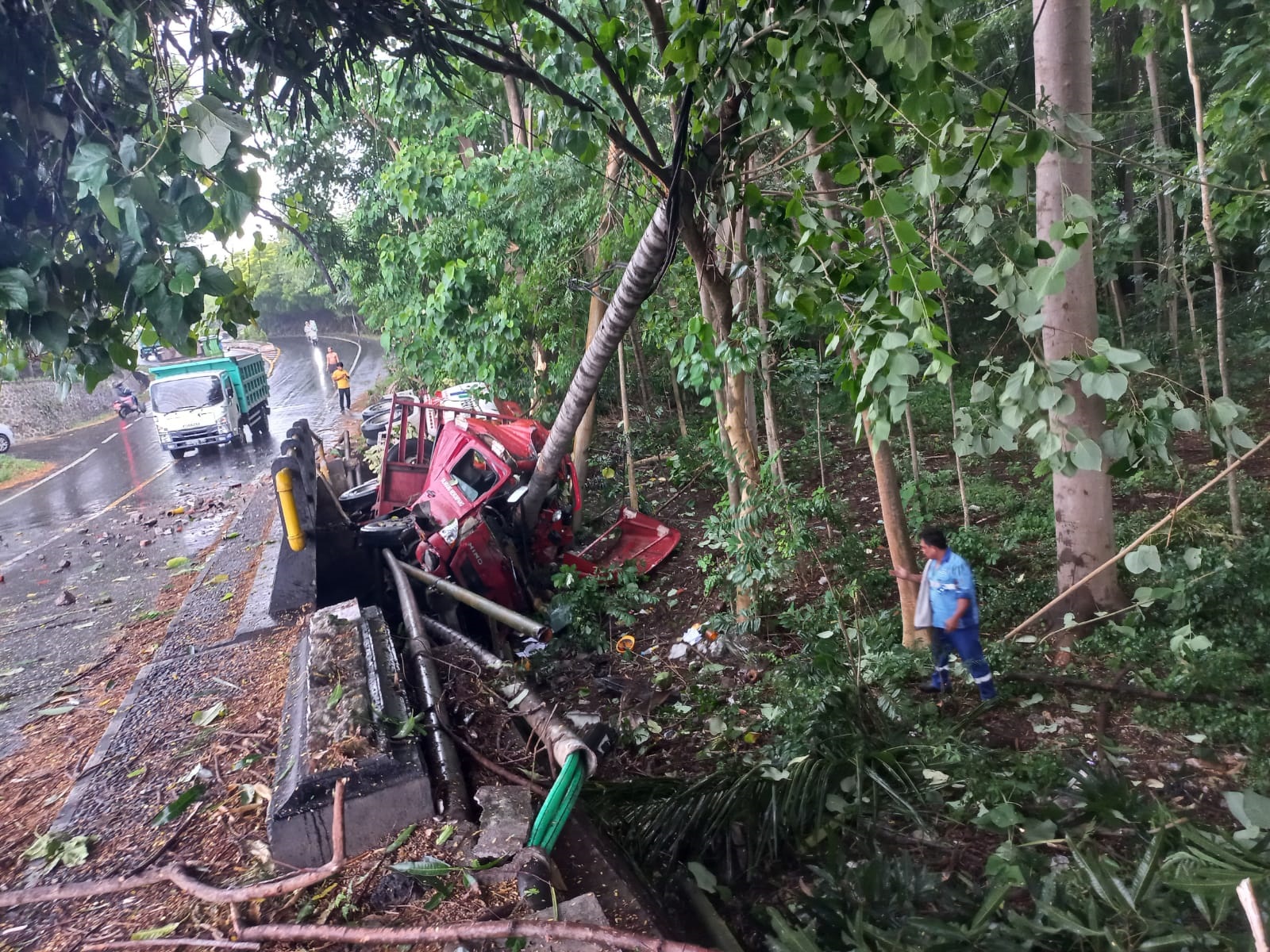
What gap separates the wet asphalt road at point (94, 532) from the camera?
6711 millimetres

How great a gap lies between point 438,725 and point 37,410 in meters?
25.6

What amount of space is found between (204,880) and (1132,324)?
13043 mm

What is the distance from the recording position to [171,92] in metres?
2.39

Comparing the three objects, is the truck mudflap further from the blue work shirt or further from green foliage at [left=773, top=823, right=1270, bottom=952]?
green foliage at [left=773, top=823, right=1270, bottom=952]

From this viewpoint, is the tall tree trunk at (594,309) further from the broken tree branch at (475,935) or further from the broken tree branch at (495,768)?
the broken tree branch at (475,935)

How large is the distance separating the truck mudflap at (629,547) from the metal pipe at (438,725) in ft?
9.42

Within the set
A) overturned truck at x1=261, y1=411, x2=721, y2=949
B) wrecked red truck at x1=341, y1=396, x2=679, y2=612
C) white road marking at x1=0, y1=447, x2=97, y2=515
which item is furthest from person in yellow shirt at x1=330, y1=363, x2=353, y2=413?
overturned truck at x1=261, y1=411, x2=721, y2=949

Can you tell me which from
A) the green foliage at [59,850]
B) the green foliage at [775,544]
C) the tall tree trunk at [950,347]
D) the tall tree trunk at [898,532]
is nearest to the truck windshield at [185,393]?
the green foliage at [775,544]

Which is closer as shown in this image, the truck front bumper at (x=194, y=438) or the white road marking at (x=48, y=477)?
the white road marking at (x=48, y=477)

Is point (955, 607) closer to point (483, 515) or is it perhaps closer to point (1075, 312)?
point (1075, 312)

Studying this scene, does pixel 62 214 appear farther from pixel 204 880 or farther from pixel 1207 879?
pixel 1207 879

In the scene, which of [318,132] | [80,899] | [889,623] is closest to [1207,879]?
[889,623]

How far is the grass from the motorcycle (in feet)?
17.6

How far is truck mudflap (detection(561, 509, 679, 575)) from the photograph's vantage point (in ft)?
25.7
